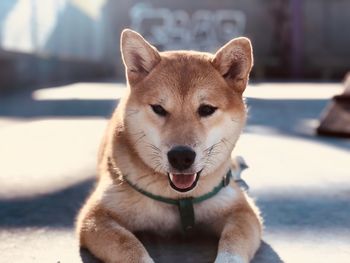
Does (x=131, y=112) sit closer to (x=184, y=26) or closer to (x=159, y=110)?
(x=159, y=110)

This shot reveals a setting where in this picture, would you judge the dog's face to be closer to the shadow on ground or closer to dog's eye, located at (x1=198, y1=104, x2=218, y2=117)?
dog's eye, located at (x1=198, y1=104, x2=218, y2=117)

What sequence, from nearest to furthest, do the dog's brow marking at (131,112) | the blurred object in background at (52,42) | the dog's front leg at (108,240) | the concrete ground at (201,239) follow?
1. the dog's front leg at (108,240)
2. the concrete ground at (201,239)
3. the dog's brow marking at (131,112)
4. the blurred object in background at (52,42)

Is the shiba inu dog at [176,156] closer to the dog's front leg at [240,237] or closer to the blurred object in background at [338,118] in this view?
the dog's front leg at [240,237]

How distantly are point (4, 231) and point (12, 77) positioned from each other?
9247 mm

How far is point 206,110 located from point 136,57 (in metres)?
0.42

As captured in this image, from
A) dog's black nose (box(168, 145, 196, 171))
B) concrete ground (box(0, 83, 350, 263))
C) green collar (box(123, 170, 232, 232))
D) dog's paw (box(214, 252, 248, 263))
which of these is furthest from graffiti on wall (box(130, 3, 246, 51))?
dog's paw (box(214, 252, 248, 263))

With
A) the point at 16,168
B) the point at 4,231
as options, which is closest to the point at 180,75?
the point at 4,231

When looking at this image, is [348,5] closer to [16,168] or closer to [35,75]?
[35,75]

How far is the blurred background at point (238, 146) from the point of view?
2525 mm

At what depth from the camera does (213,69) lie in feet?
8.19

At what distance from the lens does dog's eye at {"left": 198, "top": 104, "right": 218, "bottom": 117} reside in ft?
7.71

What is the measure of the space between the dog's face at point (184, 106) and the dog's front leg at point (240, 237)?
0.69ft

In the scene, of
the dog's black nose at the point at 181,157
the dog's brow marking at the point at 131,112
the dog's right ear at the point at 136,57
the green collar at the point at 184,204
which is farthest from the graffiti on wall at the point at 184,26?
the dog's black nose at the point at 181,157

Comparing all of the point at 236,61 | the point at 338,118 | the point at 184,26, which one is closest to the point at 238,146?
the point at 338,118
